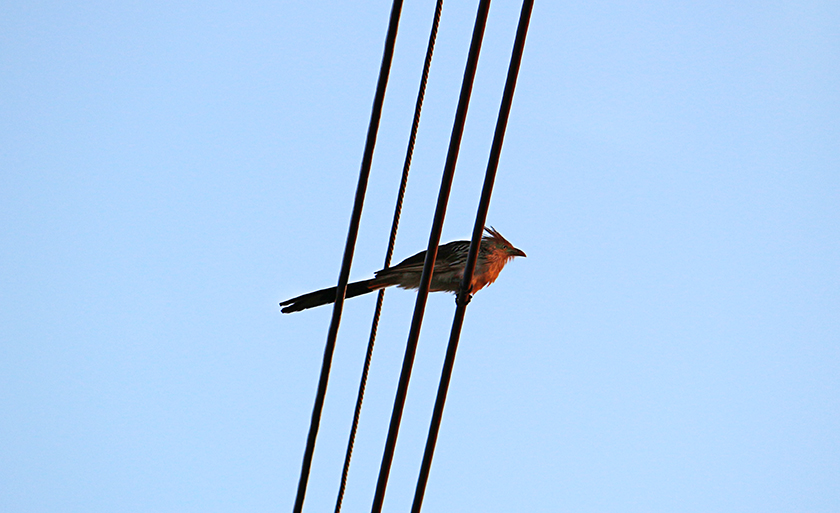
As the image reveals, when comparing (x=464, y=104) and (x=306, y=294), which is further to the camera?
(x=306, y=294)

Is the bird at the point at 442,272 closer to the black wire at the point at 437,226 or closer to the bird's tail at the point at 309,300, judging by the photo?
the bird's tail at the point at 309,300

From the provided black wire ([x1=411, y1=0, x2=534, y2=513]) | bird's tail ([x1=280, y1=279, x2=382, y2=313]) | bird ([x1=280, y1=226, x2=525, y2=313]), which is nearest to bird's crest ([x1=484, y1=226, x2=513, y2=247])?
bird ([x1=280, y1=226, x2=525, y2=313])

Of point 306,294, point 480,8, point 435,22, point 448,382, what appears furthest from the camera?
point 306,294

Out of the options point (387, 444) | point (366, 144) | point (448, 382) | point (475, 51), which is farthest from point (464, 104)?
point (387, 444)

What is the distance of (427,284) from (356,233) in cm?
34

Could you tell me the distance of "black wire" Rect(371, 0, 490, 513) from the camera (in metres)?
2.36

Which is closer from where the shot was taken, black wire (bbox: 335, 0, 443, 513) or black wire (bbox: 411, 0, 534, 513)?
black wire (bbox: 411, 0, 534, 513)

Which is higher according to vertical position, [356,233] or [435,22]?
[435,22]

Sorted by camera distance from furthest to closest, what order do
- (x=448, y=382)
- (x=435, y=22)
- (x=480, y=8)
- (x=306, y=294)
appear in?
(x=306, y=294)
(x=435, y=22)
(x=448, y=382)
(x=480, y=8)

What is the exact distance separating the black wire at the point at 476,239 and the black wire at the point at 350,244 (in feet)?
1.43

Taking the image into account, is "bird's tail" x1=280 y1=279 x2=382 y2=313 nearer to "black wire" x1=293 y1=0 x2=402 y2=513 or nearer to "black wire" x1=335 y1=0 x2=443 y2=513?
"black wire" x1=335 y1=0 x2=443 y2=513

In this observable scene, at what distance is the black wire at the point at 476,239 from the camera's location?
7.61 ft

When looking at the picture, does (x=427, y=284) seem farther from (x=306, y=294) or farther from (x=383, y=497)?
(x=306, y=294)

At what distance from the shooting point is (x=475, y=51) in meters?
2.36
